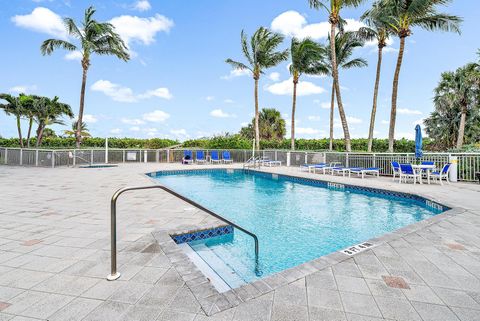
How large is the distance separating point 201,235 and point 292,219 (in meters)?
2.29

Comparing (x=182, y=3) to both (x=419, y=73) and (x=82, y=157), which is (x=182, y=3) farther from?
(x=419, y=73)

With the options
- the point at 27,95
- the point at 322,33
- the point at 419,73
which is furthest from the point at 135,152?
the point at 419,73

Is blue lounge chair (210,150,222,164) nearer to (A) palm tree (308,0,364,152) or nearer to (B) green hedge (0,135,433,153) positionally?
(B) green hedge (0,135,433,153)

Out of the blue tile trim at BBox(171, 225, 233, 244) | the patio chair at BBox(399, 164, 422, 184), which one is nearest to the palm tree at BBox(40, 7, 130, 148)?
the blue tile trim at BBox(171, 225, 233, 244)

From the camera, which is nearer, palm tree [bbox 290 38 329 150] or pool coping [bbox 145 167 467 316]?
pool coping [bbox 145 167 467 316]

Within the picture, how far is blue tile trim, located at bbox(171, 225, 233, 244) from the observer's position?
3418 mm

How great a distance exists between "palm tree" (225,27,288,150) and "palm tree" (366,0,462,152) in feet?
25.8

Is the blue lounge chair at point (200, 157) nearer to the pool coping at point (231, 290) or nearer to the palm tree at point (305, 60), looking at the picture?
the palm tree at point (305, 60)

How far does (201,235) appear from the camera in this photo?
3.59m

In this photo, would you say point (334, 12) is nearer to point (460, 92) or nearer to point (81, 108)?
point (81, 108)

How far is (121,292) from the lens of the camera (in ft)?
6.41

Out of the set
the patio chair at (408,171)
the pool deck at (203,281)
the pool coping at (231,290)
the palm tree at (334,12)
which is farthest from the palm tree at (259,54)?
the pool coping at (231,290)

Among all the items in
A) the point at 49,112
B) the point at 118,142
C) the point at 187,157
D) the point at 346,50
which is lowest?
the point at 187,157

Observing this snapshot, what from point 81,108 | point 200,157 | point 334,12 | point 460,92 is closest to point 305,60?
point 334,12
